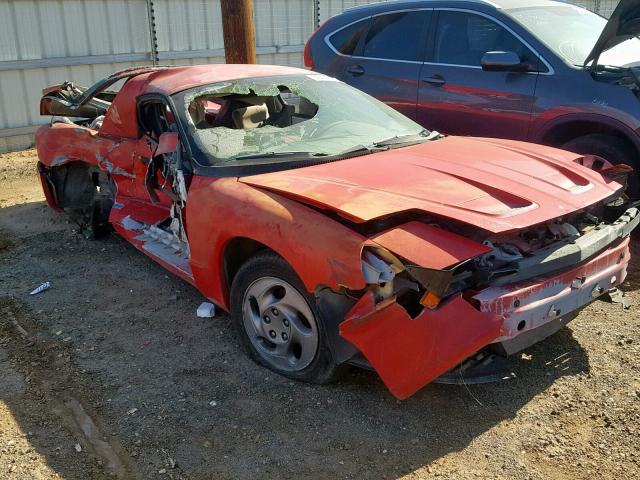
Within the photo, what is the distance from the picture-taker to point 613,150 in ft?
16.3

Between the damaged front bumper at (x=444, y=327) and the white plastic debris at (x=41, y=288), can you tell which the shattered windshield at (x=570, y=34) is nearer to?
the damaged front bumper at (x=444, y=327)

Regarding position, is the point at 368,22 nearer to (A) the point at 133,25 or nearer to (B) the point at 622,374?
(B) the point at 622,374

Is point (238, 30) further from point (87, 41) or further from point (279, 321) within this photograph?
point (279, 321)

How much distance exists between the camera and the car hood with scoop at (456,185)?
2904 mm

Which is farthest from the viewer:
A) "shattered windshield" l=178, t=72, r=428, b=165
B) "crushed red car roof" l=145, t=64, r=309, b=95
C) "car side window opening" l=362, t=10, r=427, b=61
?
"car side window opening" l=362, t=10, r=427, b=61

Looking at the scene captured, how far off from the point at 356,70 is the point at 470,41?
1248 millimetres

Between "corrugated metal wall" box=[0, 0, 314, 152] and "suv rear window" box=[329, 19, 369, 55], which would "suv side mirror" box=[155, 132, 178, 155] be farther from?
"corrugated metal wall" box=[0, 0, 314, 152]

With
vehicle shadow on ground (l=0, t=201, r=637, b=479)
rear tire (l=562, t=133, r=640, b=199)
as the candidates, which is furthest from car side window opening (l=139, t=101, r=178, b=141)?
rear tire (l=562, t=133, r=640, b=199)

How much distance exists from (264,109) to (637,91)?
2.90 m

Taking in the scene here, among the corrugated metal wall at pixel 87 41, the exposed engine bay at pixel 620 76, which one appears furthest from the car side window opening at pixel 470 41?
the corrugated metal wall at pixel 87 41

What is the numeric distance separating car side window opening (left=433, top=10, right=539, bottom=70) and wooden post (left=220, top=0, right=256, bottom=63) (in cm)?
258

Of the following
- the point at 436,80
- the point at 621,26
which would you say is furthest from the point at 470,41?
the point at 621,26

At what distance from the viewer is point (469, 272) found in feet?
9.26

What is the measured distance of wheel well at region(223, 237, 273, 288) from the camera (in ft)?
11.4
